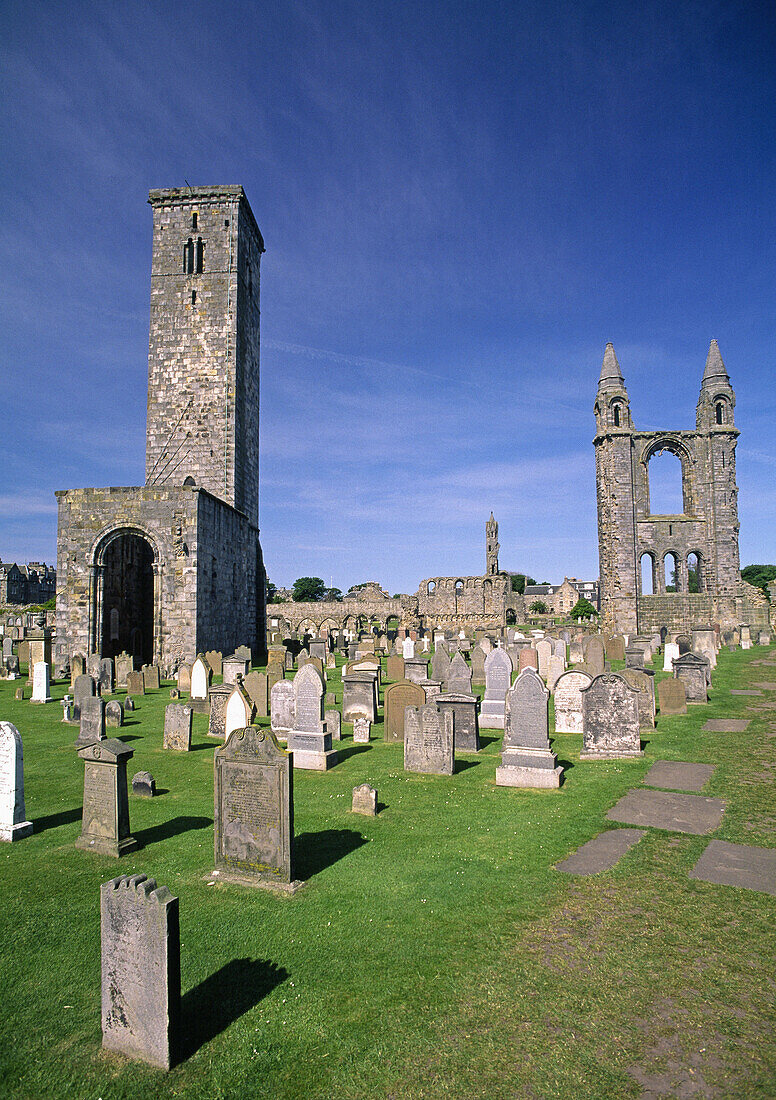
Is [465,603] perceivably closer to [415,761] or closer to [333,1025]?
[415,761]

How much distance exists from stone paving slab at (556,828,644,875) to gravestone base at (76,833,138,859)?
4404 millimetres

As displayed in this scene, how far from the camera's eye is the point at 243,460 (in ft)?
91.1

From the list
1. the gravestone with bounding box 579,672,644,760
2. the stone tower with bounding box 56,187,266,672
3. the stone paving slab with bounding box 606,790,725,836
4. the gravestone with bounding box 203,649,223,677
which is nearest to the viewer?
the stone paving slab with bounding box 606,790,725,836

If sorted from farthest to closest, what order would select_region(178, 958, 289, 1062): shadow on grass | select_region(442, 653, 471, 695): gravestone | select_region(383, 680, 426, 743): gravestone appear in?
select_region(442, 653, 471, 695): gravestone, select_region(383, 680, 426, 743): gravestone, select_region(178, 958, 289, 1062): shadow on grass

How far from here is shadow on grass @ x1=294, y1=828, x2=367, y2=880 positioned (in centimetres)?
595

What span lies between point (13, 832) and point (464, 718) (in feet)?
23.0

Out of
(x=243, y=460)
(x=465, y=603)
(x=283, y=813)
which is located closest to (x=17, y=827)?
(x=283, y=813)

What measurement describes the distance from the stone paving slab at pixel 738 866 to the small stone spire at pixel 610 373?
32.6 m

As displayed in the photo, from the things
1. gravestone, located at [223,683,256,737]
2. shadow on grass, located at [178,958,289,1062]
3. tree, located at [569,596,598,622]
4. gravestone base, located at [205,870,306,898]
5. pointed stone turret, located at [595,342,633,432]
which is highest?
pointed stone turret, located at [595,342,633,432]

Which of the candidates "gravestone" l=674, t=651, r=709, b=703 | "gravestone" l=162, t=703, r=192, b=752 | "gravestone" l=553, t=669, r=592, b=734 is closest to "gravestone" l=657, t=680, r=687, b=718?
"gravestone" l=674, t=651, r=709, b=703

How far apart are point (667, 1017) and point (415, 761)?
604 cm

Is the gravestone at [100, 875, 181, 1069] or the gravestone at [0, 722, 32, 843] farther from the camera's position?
the gravestone at [0, 722, 32, 843]

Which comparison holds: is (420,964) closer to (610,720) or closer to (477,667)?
(610,720)

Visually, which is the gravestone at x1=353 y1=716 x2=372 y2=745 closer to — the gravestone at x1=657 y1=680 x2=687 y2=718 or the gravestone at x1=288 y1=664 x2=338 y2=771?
the gravestone at x1=288 y1=664 x2=338 y2=771
